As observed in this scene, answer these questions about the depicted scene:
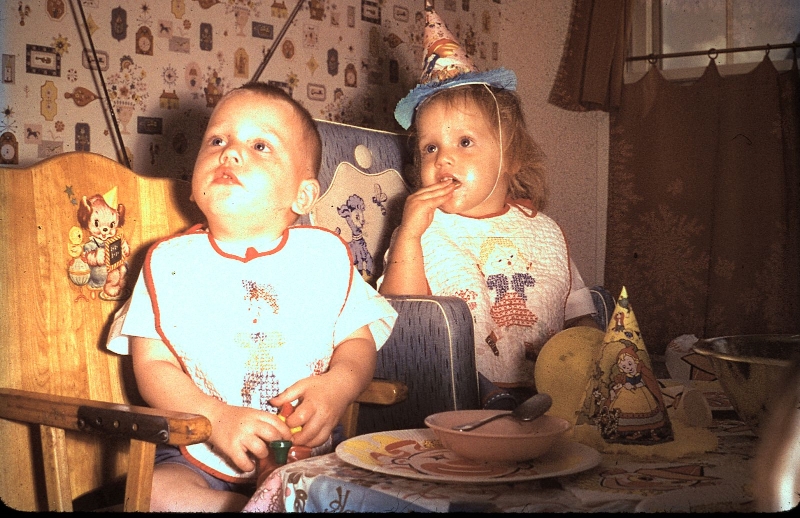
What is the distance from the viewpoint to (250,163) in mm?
1177

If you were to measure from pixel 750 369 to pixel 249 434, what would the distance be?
570mm

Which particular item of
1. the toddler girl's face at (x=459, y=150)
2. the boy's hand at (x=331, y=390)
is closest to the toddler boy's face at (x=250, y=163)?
the boy's hand at (x=331, y=390)

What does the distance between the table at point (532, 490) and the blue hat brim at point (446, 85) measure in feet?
3.51

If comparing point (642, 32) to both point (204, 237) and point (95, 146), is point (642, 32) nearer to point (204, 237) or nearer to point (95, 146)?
point (95, 146)

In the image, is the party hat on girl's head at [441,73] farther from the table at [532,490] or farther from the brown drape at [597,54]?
the brown drape at [597,54]

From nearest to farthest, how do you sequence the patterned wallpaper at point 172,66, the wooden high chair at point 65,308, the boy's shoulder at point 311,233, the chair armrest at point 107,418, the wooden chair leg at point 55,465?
the chair armrest at point 107,418 → the wooden chair leg at point 55,465 → the wooden high chair at point 65,308 → the boy's shoulder at point 311,233 → the patterned wallpaper at point 172,66

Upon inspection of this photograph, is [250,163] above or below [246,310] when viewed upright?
above

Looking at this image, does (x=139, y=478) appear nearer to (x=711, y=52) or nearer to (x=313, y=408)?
(x=313, y=408)

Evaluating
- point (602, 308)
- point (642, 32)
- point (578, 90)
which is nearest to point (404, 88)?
point (578, 90)

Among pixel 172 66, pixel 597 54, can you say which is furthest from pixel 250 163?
pixel 597 54

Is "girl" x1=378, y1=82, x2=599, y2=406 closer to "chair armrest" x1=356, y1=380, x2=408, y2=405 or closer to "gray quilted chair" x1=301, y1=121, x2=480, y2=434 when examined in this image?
"gray quilted chair" x1=301, y1=121, x2=480, y2=434

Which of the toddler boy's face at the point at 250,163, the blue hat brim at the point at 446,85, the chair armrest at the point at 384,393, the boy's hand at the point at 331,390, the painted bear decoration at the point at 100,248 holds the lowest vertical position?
the chair armrest at the point at 384,393

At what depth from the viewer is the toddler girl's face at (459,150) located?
163 centimetres

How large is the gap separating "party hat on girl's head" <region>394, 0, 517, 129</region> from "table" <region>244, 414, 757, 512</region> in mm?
1082
